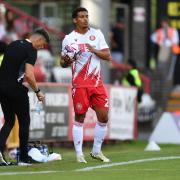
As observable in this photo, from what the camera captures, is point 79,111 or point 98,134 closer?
point 79,111

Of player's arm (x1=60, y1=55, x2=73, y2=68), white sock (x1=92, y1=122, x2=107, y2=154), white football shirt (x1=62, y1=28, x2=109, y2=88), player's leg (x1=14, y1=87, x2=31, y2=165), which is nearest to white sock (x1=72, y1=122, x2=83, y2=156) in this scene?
white sock (x1=92, y1=122, x2=107, y2=154)

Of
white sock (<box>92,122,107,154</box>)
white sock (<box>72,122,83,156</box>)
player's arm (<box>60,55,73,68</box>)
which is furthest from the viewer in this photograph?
white sock (<box>92,122,107,154</box>)

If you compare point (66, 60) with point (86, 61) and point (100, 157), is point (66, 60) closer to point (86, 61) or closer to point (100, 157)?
point (86, 61)

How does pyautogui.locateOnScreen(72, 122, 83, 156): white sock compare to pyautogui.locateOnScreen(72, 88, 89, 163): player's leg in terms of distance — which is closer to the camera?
pyautogui.locateOnScreen(72, 88, 89, 163): player's leg

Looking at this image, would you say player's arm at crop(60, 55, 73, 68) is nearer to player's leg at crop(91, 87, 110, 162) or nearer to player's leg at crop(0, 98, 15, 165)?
player's leg at crop(91, 87, 110, 162)

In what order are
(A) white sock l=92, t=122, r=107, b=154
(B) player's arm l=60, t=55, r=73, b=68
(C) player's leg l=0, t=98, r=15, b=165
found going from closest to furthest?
1. (B) player's arm l=60, t=55, r=73, b=68
2. (C) player's leg l=0, t=98, r=15, b=165
3. (A) white sock l=92, t=122, r=107, b=154

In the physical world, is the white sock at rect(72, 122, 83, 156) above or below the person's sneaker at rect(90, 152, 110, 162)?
above

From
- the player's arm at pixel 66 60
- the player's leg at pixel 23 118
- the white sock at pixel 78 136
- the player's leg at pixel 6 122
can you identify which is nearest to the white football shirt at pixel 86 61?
the player's arm at pixel 66 60

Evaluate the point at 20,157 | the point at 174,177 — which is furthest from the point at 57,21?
the point at 174,177

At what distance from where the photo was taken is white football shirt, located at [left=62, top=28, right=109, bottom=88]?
13.7m

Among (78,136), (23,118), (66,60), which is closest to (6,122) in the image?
(23,118)

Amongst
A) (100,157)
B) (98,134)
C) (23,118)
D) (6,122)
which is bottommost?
(100,157)

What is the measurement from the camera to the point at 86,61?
1373cm

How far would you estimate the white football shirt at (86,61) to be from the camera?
13719 millimetres
